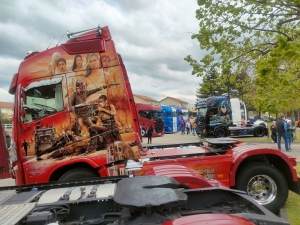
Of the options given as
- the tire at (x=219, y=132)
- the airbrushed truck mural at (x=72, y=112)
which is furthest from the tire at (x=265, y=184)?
the tire at (x=219, y=132)

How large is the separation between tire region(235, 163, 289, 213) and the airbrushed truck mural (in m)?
2.15

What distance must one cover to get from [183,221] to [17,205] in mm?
1467

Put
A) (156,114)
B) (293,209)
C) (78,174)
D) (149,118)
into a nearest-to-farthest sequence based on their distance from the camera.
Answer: (78,174) < (293,209) < (149,118) < (156,114)

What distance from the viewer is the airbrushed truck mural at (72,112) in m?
5.18

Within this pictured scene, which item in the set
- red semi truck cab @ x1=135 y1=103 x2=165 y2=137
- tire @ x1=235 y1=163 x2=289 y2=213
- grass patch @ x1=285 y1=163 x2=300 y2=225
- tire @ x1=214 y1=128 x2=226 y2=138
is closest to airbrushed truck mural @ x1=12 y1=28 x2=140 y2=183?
tire @ x1=235 y1=163 x2=289 y2=213

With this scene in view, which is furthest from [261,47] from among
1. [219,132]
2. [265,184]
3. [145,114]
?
[145,114]

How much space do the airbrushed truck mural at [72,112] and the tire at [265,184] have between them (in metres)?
2.15

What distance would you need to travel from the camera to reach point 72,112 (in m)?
5.20

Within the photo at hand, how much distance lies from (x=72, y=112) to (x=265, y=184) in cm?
393

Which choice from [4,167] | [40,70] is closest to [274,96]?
[40,70]

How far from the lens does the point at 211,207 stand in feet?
8.89

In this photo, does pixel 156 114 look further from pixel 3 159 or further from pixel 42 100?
pixel 3 159

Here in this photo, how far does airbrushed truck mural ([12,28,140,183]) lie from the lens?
17.0 ft

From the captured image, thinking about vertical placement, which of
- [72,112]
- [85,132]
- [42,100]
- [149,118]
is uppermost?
[149,118]
